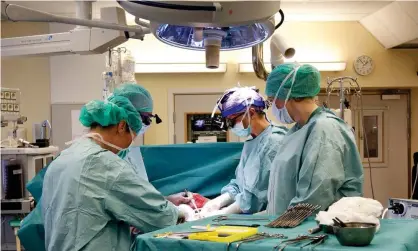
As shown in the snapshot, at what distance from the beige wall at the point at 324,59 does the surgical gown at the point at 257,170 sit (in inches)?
119

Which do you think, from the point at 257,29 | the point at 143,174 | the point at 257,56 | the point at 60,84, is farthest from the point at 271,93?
the point at 60,84

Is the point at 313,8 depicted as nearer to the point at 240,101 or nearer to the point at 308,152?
the point at 240,101

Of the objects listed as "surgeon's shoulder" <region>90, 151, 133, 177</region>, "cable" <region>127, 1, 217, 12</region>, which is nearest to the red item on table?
"surgeon's shoulder" <region>90, 151, 133, 177</region>

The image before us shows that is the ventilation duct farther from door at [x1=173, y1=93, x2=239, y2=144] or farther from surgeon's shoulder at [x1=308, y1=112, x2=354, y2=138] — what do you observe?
surgeon's shoulder at [x1=308, y1=112, x2=354, y2=138]

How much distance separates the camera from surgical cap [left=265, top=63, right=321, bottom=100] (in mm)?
2193

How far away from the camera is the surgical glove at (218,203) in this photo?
2.84 metres

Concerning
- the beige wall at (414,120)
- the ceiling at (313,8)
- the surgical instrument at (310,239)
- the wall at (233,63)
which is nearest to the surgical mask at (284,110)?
the surgical instrument at (310,239)

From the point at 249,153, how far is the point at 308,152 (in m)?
0.89

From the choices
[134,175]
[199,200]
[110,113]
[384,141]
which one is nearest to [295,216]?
[134,175]

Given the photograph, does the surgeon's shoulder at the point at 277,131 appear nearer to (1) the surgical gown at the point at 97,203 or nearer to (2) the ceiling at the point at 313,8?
(1) the surgical gown at the point at 97,203

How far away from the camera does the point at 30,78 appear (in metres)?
5.56

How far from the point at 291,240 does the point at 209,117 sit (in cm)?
453

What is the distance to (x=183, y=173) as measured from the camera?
314 centimetres

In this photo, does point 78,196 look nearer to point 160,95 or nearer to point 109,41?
point 109,41
